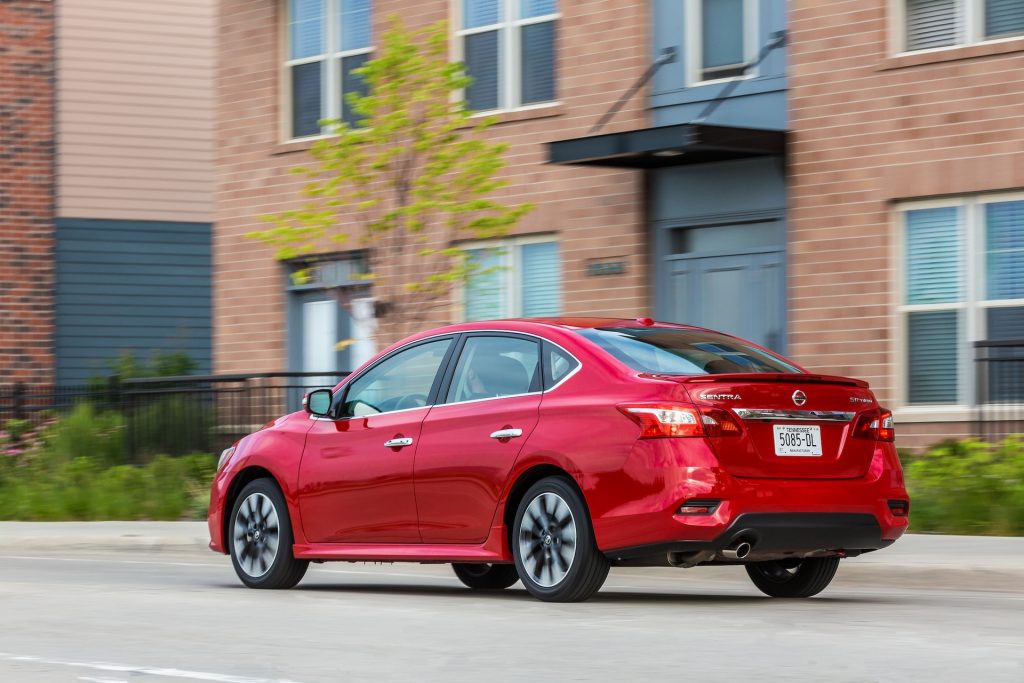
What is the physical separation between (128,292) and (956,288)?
16.2m

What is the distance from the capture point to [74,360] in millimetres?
28344

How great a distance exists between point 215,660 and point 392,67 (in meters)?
9.47

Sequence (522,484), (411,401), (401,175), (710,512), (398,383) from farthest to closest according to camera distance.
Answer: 1. (401,175)
2. (398,383)
3. (411,401)
4. (522,484)
5. (710,512)

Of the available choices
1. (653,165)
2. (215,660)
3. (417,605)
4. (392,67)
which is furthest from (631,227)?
(215,660)

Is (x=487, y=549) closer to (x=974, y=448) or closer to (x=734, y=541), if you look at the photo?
(x=734, y=541)

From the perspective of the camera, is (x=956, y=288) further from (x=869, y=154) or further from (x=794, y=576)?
(x=794, y=576)

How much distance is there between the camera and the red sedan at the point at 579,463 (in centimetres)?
895

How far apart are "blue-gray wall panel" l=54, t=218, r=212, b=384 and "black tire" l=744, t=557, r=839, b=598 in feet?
63.9

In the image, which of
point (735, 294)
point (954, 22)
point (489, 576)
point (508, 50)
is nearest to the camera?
point (489, 576)

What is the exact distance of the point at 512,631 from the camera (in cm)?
838

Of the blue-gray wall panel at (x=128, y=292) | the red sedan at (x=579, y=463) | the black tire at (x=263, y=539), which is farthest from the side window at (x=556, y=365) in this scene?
the blue-gray wall panel at (x=128, y=292)

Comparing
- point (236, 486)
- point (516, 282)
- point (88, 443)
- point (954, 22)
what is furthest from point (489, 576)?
point (88, 443)

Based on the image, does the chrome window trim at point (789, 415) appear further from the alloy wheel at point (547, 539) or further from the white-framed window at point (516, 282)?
the white-framed window at point (516, 282)

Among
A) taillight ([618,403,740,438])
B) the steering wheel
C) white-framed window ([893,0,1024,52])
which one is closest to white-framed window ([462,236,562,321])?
white-framed window ([893,0,1024,52])
